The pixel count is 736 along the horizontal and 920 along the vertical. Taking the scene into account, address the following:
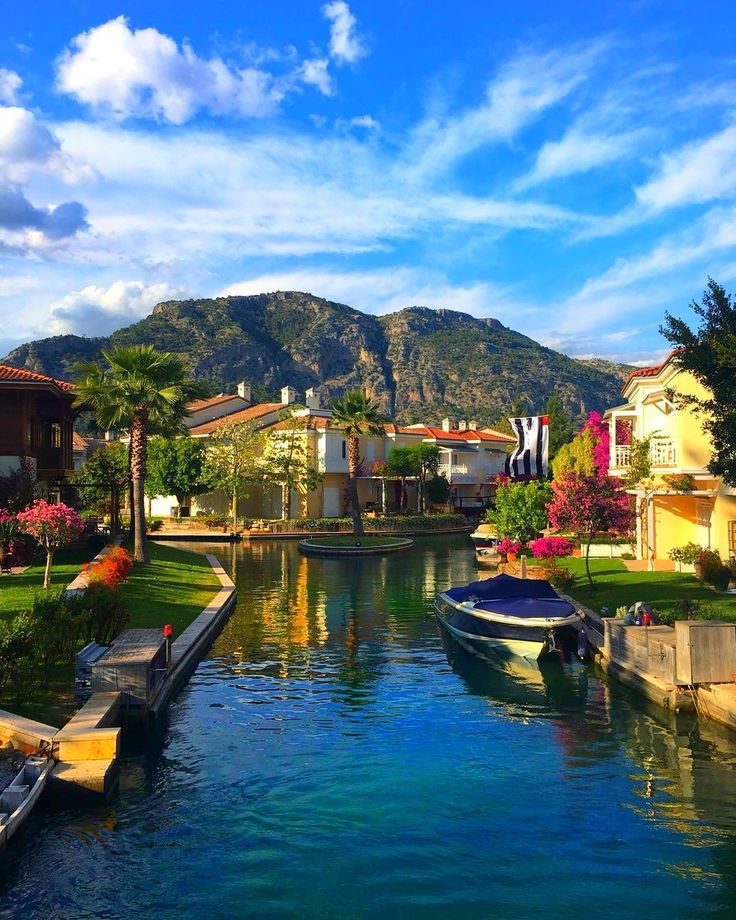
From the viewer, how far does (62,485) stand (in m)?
43.8

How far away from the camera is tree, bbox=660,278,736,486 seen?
19141 mm

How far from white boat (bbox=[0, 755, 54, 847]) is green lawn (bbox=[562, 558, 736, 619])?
57.7 feet

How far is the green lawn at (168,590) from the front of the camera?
995 inches

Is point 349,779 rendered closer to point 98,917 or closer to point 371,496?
point 98,917

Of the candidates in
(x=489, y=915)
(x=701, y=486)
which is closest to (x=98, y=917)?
(x=489, y=915)

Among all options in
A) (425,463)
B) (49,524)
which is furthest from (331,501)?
(49,524)

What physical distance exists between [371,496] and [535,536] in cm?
3616

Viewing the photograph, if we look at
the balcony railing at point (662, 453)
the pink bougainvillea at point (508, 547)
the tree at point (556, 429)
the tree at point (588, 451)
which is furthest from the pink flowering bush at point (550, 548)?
the tree at point (556, 429)

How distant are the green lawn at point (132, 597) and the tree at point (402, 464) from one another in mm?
36441

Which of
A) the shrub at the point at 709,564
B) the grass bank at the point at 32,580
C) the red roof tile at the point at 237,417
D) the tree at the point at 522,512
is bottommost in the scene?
the grass bank at the point at 32,580

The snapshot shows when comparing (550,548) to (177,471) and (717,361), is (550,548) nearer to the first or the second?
(717,361)

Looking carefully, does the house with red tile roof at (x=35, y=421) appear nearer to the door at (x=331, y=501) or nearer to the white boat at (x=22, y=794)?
the white boat at (x=22, y=794)

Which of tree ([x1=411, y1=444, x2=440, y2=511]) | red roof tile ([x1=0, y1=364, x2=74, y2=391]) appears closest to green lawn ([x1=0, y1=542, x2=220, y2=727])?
red roof tile ([x1=0, y1=364, x2=74, y2=391])

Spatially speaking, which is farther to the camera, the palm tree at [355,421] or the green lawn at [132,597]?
the palm tree at [355,421]
